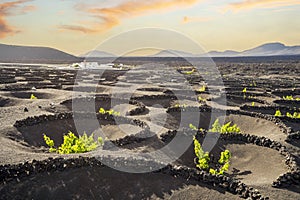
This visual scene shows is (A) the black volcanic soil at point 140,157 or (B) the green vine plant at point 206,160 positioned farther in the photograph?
(B) the green vine plant at point 206,160

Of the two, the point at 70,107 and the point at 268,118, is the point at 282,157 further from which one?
the point at 70,107

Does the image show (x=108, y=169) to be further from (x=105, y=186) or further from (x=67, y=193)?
(x=67, y=193)

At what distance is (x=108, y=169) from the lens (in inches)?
476

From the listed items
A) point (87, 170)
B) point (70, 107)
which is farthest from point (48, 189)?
point (70, 107)

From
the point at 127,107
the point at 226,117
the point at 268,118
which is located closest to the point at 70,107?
the point at 127,107

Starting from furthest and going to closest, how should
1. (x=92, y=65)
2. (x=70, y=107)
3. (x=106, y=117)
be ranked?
(x=92, y=65)
(x=70, y=107)
(x=106, y=117)

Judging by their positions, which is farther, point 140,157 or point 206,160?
point 206,160

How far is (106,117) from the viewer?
20.8 meters

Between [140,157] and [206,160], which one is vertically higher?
[140,157]

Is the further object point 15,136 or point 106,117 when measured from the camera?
point 106,117

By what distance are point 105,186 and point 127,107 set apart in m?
16.0

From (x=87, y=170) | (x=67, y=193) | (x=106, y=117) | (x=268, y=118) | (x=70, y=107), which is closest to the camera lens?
(x=67, y=193)

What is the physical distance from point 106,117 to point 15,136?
5.73 m

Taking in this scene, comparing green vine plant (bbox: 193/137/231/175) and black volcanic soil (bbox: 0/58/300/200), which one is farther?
green vine plant (bbox: 193/137/231/175)
